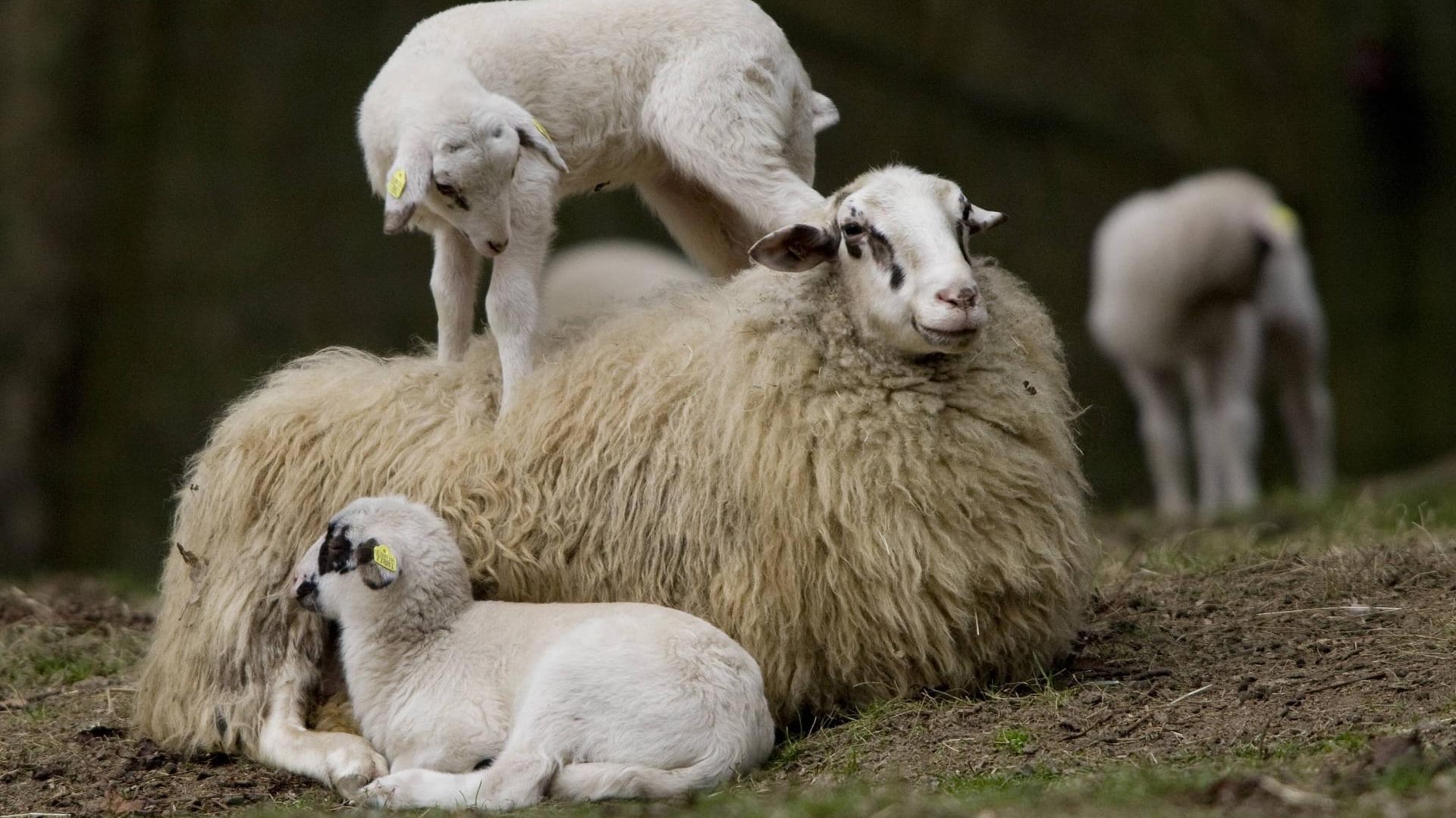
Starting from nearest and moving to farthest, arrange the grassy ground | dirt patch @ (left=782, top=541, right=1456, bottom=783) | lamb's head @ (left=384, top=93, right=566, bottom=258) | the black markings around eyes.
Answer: the grassy ground, dirt patch @ (left=782, top=541, right=1456, bottom=783), lamb's head @ (left=384, top=93, right=566, bottom=258), the black markings around eyes

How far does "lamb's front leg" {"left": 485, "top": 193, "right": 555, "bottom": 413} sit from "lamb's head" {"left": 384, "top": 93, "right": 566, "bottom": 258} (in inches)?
4.2

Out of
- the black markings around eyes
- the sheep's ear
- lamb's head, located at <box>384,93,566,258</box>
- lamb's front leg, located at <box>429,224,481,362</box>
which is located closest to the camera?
lamb's head, located at <box>384,93,566,258</box>

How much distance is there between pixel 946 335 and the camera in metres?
4.57

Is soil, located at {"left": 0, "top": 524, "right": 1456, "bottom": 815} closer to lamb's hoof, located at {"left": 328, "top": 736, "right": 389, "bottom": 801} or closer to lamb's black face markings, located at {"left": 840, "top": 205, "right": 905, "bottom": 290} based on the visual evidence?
lamb's hoof, located at {"left": 328, "top": 736, "right": 389, "bottom": 801}

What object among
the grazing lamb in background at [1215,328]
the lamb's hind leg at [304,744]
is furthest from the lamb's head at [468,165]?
the grazing lamb in background at [1215,328]

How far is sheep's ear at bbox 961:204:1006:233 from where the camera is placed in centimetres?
496

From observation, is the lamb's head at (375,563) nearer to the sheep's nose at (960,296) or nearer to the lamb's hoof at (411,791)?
the lamb's hoof at (411,791)

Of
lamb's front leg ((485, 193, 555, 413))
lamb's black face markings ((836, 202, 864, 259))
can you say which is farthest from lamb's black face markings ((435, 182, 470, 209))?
lamb's black face markings ((836, 202, 864, 259))

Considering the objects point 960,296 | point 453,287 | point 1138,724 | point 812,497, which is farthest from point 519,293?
point 1138,724

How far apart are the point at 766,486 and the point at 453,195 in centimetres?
123

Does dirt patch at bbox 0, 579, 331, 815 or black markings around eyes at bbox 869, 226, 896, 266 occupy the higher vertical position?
black markings around eyes at bbox 869, 226, 896, 266

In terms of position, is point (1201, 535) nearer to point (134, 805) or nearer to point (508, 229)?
point (508, 229)

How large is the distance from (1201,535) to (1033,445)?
314 cm

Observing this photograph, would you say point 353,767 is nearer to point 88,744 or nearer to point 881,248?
point 88,744
